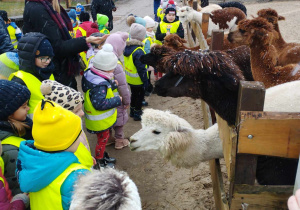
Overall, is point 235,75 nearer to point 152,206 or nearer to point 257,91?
point 257,91

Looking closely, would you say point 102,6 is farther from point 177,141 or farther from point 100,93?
point 177,141

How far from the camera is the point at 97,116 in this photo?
3518 mm

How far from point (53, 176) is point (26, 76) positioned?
4.91 feet

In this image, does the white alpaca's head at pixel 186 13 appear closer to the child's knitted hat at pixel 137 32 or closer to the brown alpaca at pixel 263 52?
the child's knitted hat at pixel 137 32

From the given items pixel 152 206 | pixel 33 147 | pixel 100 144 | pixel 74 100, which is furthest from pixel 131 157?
pixel 33 147

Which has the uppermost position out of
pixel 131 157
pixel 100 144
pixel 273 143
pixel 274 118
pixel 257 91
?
pixel 257 91

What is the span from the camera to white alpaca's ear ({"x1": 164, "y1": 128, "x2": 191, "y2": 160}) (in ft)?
8.88

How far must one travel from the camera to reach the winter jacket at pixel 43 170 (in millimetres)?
1647

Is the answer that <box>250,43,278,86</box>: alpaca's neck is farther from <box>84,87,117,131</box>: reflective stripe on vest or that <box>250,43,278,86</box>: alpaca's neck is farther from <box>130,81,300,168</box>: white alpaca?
<box>84,87,117,131</box>: reflective stripe on vest

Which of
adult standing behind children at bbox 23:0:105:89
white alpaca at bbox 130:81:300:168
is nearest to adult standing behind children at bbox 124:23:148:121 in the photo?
adult standing behind children at bbox 23:0:105:89

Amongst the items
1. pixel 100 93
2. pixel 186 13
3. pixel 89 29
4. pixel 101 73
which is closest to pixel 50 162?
pixel 100 93

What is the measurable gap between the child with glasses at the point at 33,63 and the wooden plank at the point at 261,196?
211 cm

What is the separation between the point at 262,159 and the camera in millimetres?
1917

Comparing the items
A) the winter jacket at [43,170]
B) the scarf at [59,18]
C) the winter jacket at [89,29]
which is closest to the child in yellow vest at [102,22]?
the winter jacket at [89,29]
